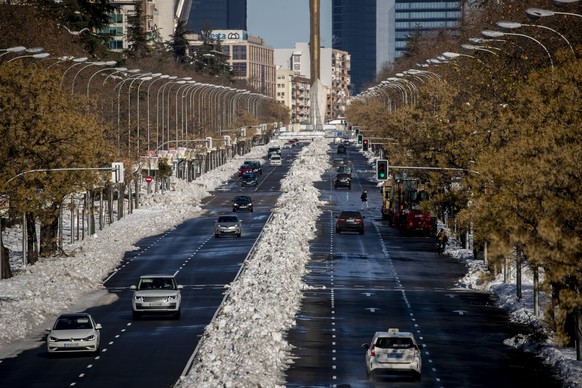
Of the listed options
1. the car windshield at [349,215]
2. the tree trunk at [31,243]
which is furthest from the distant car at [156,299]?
the car windshield at [349,215]

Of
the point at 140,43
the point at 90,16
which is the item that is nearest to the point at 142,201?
the point at 90,16

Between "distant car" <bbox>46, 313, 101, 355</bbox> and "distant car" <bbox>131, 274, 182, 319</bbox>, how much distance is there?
29.2 ft

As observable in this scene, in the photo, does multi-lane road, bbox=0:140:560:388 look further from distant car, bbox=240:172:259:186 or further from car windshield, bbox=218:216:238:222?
distant car, bbox=240:172:259:186

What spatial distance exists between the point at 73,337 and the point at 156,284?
10.6 m

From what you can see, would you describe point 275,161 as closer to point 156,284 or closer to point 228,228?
point 228,228

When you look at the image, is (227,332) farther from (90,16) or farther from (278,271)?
(90,16)

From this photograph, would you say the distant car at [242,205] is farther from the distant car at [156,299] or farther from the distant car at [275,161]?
the distant car at [275,161]

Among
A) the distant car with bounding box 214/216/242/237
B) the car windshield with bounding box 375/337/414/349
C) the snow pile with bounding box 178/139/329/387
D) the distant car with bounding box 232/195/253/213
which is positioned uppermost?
the car windshield with bounding box 375/337/414/349

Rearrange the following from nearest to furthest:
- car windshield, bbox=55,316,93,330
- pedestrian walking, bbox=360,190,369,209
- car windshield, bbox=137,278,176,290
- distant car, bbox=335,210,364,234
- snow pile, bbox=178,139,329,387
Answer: snow pile, bbox=178,139,329,387 < car windshield, bbox=55,316,93,330 < car windshield, bbox=137,278,176,290 < distant car, bbox=335,210,364,234 < pedestrian walking, bbox=360,190,369,209

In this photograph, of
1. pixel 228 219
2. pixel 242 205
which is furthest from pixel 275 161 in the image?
pixel 228 219

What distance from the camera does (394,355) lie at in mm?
41656

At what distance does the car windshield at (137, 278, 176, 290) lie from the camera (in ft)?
186

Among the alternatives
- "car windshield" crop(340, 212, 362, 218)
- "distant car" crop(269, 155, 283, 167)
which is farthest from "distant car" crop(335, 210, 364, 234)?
"distant car" crop(269, 155, 283, 167)

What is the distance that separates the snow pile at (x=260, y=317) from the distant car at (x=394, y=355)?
278cm
